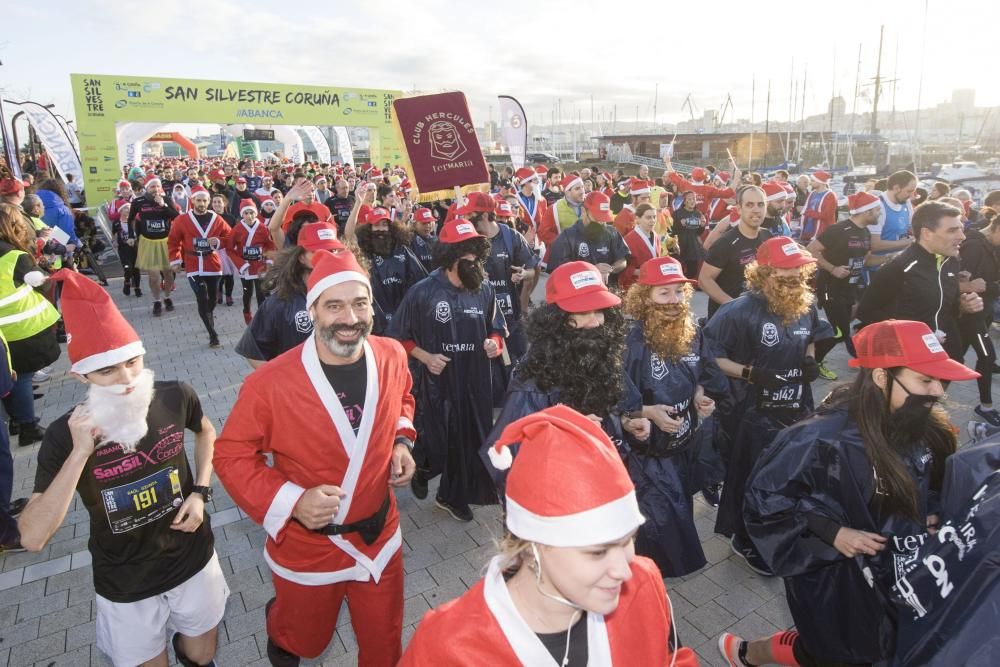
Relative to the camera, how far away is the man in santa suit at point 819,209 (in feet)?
34.8

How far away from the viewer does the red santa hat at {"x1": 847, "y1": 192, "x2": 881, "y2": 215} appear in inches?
279

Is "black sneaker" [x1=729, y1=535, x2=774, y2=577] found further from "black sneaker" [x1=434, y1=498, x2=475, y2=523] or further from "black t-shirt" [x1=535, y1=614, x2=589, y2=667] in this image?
"black t-shirt" [x1=535, y1=614, x2=589, y2=667]

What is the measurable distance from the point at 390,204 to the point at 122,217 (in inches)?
269

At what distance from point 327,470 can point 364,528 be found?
1.02 feet

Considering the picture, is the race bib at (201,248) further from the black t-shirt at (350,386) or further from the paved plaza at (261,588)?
the black t-shirt at (350,386)

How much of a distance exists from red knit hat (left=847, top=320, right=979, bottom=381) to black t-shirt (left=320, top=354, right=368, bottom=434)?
2.16 metres

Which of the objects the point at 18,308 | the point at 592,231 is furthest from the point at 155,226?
the point at 592,231

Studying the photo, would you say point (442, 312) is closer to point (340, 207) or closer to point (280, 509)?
point (280, 509)

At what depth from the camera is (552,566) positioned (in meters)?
1.50

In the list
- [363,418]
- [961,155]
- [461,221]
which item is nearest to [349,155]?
[461,221]

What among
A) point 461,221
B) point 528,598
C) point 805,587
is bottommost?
point 805,587

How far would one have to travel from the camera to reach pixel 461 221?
4746mm

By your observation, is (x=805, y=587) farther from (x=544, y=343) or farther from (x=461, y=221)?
(x=461, y=221)

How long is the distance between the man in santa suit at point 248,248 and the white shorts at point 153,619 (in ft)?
23.8
